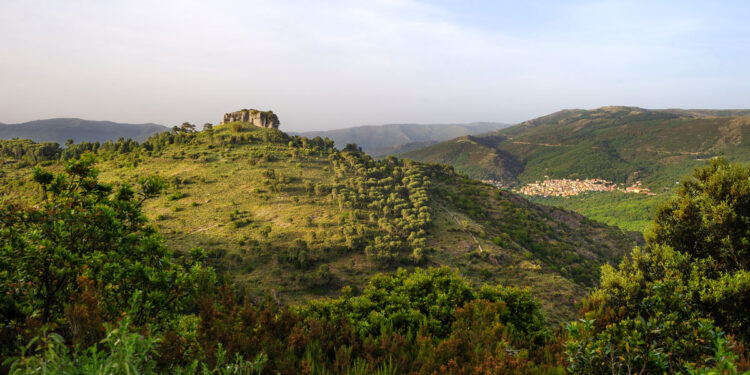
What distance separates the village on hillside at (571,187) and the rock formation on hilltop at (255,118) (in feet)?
328

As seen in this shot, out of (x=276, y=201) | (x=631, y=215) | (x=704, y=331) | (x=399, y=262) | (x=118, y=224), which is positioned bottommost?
(x=631, y=215)

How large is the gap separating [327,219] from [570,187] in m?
133

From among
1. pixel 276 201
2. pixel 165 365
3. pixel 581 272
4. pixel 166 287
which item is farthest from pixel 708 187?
pixel 276 201

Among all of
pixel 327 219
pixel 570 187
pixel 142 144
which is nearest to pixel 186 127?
pixel 142 144

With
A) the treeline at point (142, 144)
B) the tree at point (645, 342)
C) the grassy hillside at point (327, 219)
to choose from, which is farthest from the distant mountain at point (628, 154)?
the tree at point (645, 342)

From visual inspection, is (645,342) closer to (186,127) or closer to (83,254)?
(83,254)

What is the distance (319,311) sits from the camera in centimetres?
909

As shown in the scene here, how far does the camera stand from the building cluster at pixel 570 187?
404ft

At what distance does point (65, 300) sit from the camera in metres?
5.36

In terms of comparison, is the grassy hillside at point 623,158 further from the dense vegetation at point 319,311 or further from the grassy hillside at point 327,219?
the dense vegetation at point 319,311

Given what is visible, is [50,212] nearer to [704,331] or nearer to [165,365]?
[165,365]

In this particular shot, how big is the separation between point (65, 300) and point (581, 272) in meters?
53.2

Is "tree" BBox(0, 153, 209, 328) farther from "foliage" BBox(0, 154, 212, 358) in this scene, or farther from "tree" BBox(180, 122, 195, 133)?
"tree" BBox(180, 122, 195, 133)

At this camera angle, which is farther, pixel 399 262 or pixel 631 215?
pixel 631 215
